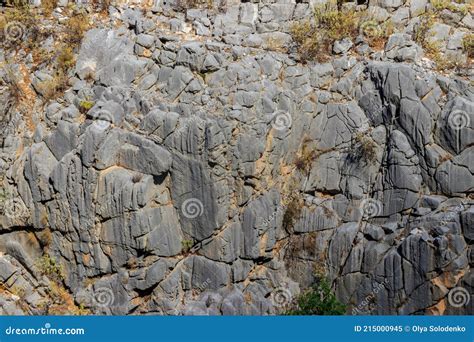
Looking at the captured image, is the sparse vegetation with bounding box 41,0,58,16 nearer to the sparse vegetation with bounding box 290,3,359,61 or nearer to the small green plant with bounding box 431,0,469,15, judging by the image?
the sparse vegetation with bounding box 290,3,359,61

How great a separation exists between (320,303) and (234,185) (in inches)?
156

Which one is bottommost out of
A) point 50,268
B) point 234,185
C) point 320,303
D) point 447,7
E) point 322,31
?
point 320,303

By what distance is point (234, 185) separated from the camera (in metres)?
17.2

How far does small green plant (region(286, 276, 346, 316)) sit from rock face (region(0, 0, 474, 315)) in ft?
2.12

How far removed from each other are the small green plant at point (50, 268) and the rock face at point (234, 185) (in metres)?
0.12

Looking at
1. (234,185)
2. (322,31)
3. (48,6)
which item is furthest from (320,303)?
(48,6)

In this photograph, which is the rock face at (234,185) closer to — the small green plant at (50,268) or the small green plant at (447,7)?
the small green plant at (50,268)

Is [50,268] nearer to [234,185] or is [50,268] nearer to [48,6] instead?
[234,185]

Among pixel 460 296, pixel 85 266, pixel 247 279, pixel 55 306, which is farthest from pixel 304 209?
pixel 55 306

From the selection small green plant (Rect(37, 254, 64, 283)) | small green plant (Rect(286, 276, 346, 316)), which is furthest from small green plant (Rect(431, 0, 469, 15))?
small green plant (Rect(37, 254, 64, 283))

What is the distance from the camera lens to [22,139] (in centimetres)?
1808

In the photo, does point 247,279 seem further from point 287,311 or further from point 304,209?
point 304,209

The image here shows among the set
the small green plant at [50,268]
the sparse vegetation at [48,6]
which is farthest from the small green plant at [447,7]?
the small green plant at [50,268]

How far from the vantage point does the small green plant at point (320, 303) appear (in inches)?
627
